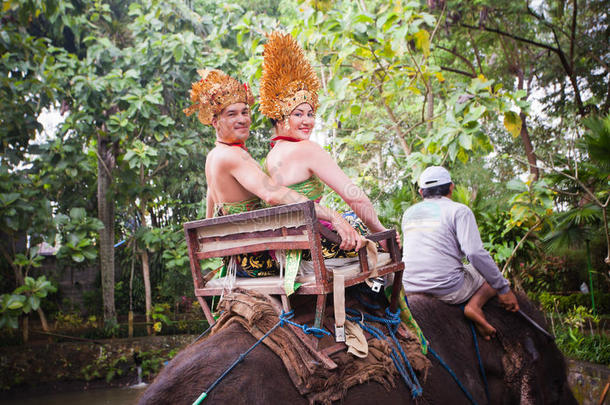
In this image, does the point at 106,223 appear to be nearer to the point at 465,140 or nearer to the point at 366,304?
the point at 465,140

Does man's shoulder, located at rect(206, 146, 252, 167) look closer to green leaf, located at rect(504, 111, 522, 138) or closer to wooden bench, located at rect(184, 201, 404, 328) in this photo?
wooden bench, located at rect(184, 201, 404, 328)

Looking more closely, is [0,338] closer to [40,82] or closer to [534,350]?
[40,82]

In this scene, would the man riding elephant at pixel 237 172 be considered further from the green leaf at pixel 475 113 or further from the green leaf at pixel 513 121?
the green leaf at pixel 513 121

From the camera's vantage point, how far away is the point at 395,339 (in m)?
2.45

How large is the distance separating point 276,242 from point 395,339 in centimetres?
84

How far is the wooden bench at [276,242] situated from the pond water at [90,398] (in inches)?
261

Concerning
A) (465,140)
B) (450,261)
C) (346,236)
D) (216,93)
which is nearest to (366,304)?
(346,236)

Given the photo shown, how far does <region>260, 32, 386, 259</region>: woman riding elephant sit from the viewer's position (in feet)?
7.85

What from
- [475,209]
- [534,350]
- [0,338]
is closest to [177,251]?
[0,338]

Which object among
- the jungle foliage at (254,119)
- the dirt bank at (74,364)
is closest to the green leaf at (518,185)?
the jungle foliage at (254,119)

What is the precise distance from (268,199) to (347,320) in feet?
2.17

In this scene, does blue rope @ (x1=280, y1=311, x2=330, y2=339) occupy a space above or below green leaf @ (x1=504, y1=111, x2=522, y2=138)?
below

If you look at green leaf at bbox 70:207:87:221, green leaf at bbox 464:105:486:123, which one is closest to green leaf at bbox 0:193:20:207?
green leaf at bbox 70:207:87:221

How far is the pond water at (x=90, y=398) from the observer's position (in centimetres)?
800
